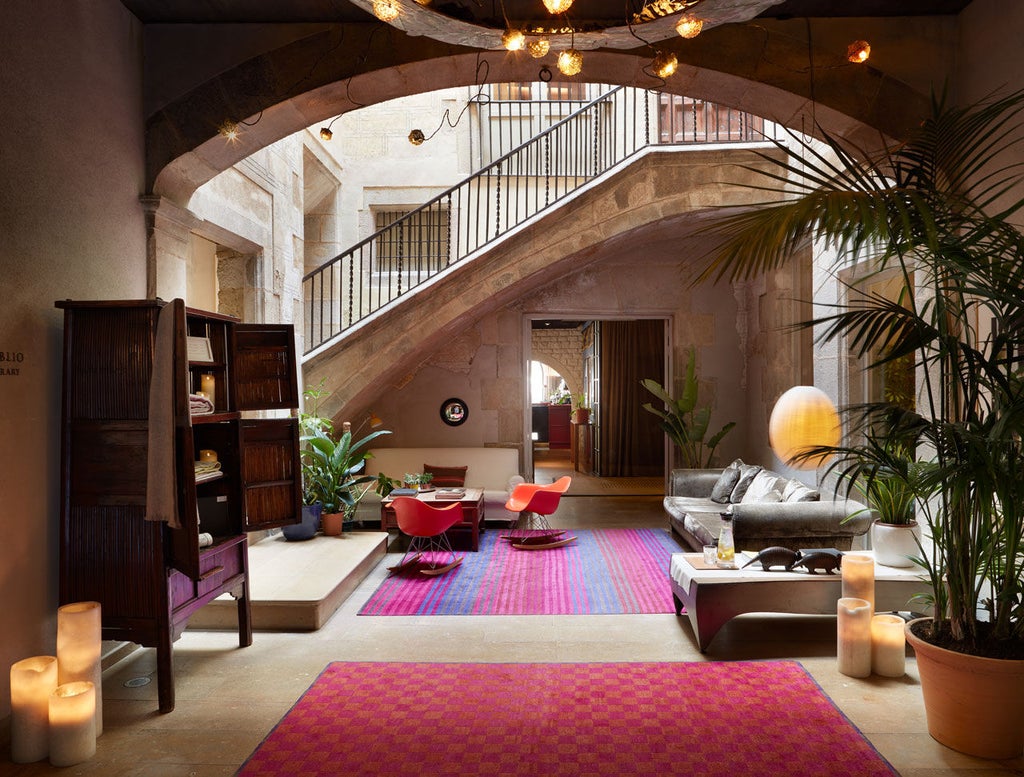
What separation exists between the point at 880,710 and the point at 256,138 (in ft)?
14.8

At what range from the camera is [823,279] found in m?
6.37

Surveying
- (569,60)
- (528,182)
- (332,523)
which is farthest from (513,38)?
(528,182)

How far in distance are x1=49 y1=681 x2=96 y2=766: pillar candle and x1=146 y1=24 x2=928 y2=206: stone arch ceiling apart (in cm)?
271

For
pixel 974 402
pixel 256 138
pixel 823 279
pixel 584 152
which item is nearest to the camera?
pixel 974 402

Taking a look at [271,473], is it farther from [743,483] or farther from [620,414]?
[620,414]

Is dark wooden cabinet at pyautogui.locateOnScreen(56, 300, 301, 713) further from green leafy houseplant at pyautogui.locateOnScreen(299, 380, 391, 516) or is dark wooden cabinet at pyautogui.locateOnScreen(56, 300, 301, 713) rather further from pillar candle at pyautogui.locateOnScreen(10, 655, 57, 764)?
green leafy houseplant at pyautogui.locateOnScreen(299, 380, 391, 516)

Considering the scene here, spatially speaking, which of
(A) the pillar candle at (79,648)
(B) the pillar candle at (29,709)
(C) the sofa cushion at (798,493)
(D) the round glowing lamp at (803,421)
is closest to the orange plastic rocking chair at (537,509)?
(C) the sofa cushion at (798,493)

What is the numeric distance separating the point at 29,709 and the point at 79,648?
0.27m

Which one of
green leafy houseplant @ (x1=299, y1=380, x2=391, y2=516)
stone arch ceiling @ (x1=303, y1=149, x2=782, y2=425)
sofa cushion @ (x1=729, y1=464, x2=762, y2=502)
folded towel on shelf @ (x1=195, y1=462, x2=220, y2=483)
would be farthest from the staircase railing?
folded towel on shelf @ (x1=195, y1=462, x2=220, y2=483)

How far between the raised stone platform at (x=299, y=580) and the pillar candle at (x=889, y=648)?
10.3ft

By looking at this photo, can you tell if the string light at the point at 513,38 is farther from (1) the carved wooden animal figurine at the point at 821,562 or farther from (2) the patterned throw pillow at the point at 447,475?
(2) the patterned throw pillow at the point at 447,475

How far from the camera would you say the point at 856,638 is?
3.67 metres

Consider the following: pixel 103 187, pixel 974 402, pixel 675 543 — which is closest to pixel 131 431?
pixel 103 187

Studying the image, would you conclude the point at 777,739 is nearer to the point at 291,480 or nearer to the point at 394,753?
the point at 394,753
